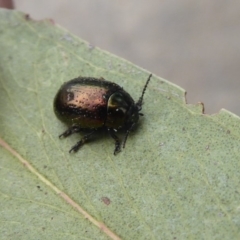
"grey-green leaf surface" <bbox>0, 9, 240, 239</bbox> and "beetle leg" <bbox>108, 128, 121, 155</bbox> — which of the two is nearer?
"grey-green leaf surface" <bbox>0, 9, 240, 239</bbox>

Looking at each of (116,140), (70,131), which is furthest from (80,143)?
(116,140)

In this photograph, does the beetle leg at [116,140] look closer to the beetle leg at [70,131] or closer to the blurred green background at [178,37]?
the beetle leg at [70,131]

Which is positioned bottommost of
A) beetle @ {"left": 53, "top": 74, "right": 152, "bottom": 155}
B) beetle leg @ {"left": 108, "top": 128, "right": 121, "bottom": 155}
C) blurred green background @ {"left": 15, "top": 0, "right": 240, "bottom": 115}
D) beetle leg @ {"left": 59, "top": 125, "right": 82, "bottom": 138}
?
blurred green background @ {"left": 15, "top": 0, "right": 240, "bottom": 115}

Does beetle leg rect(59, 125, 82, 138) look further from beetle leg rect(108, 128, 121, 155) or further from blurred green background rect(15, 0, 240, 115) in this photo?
blurred green background rect(15, 0, 240, 115)

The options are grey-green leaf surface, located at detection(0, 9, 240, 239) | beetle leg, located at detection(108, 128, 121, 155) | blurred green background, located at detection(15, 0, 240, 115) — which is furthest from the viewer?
blurred green background, located at detection(15, 0, 240, 115)

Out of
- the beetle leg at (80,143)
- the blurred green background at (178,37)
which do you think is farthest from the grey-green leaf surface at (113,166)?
the blurred green background at (178,37)

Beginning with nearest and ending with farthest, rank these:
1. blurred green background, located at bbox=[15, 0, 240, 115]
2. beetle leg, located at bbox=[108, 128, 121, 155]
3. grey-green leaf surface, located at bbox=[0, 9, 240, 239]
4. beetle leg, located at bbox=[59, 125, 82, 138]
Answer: grey-green leaf surface, located at bbox=[0, 9, 240, 239] → beetle leg, located at bbox=[108, 128, 121, 155] → beetle leg, located at bbox=[59, 125, 82, 138] → blurred green background, located at bbox=[15, 0, 240, 115]

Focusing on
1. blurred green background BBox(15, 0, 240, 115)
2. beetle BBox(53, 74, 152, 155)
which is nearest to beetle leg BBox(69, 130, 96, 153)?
beetle BBox(53, 74, 152, 155)

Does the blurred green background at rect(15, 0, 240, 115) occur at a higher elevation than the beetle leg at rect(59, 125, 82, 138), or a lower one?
lower

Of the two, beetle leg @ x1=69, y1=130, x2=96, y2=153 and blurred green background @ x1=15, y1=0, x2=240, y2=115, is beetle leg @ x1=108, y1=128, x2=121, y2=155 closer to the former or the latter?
beetle leg @ x1=69, y1=130, x2=96, y2=153
